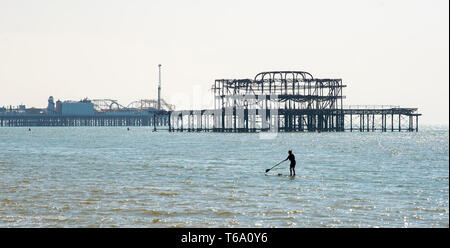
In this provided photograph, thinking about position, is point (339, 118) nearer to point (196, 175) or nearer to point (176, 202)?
point (196, 175)

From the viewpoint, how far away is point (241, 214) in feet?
69.1

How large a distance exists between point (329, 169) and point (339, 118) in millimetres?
102242

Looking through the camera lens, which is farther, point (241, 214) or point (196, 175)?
point (196, 175)

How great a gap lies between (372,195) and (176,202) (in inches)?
308

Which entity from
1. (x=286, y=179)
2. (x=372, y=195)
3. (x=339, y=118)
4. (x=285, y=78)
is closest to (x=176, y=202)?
(x=372, y=195)

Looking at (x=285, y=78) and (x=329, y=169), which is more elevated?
(x=285, y=78)

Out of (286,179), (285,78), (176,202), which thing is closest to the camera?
(176,202)

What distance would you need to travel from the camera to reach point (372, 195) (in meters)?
26.3
